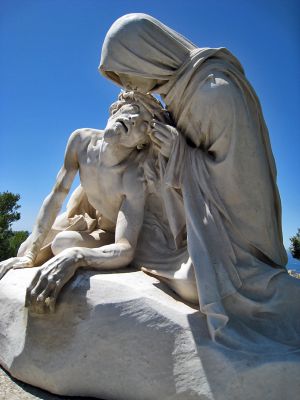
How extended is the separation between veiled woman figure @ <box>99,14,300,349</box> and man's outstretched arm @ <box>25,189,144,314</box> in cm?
34

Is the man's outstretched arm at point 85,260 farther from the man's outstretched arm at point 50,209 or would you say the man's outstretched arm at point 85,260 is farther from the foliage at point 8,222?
the foliage at point 8,222

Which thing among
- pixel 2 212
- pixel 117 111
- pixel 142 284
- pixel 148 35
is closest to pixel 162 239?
pixel 142 284

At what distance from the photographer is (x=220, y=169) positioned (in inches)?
111

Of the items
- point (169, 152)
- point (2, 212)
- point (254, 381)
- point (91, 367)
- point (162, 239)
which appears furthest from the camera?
point (2, 212)

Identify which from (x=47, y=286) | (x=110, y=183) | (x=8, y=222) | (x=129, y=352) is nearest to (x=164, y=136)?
(x=110, y=183)

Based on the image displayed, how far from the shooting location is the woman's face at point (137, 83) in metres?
3.06

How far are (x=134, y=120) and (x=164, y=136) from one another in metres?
0.34

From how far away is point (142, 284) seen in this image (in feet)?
8.96

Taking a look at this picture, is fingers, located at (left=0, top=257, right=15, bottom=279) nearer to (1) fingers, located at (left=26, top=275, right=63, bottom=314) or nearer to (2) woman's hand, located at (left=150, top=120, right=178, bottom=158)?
(1) fingers, located at (left=26, top=275, right=63, bottom=314)

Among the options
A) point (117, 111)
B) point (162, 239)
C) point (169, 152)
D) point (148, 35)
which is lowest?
point (162, 239)

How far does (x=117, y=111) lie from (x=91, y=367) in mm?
1930

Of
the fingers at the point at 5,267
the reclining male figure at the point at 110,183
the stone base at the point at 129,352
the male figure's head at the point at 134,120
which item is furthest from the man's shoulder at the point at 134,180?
the fingers at the point at 5,267

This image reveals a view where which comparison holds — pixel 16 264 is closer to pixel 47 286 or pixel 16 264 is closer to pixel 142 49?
pixel 47 286

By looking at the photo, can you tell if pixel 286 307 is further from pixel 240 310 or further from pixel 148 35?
pixel 148 35
